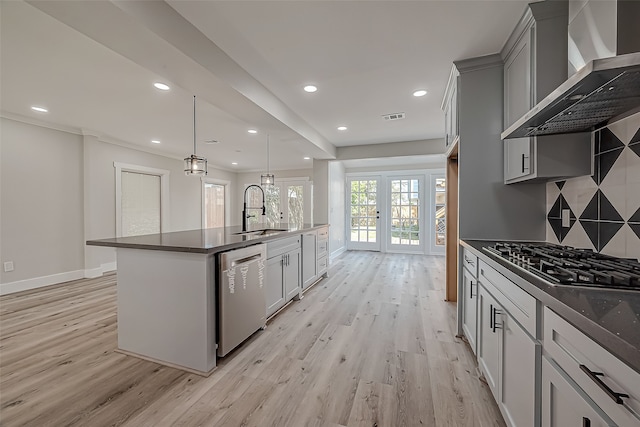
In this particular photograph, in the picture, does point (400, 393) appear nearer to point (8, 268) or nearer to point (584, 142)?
point (584, 142)

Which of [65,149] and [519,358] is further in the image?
[65,149]

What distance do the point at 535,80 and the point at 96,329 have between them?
13.9 ft

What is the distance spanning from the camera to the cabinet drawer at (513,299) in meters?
1.11

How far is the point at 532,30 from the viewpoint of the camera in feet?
5.86

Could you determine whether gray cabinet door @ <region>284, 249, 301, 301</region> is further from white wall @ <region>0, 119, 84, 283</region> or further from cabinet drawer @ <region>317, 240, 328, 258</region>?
white wall @ <region>0, 119, 84, 283</region>

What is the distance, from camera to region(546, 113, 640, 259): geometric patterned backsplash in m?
1.37

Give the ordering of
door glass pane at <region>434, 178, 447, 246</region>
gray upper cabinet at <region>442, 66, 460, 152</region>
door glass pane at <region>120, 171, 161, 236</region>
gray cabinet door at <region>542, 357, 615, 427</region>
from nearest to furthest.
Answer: gray cabinet door at <region>542, 357, 615, 427</region>
gray upper cabinet at <region>442, 66, 460, 152</region>
door glass pane at <region>120, 171, 161, 236</region>
door glass pane at <region>434, 178, 447, 246</region>

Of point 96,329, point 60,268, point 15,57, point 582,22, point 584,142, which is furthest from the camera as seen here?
point 60,268

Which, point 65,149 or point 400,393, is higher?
point 65,149

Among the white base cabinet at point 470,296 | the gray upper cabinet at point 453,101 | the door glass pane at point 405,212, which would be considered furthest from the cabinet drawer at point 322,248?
the door glass pane at point 405,212

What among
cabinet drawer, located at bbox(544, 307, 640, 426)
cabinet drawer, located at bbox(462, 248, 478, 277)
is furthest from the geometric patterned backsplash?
cabinet drawer, located at bbox(544, 307, 640, 426)

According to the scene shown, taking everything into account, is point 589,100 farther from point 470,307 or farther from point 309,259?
point 309,259

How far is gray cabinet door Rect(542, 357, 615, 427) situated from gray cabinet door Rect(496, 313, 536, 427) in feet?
0.22

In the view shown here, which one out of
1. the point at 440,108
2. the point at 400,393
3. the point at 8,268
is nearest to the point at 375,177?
the point at 440,108
